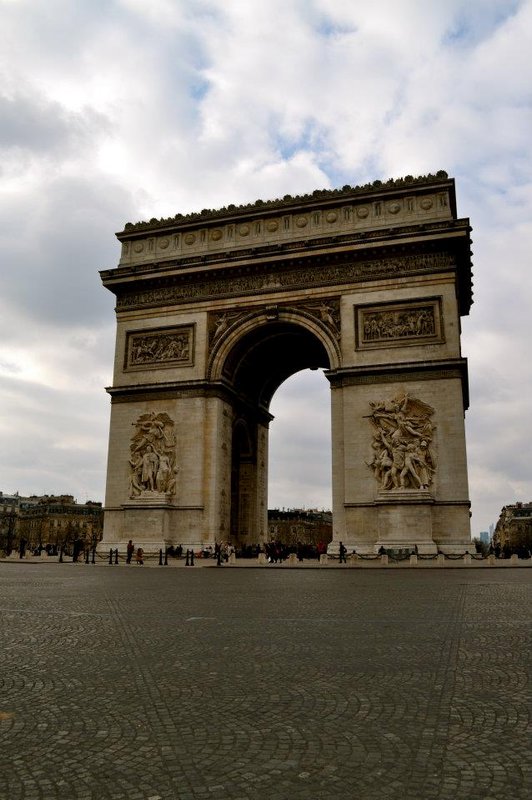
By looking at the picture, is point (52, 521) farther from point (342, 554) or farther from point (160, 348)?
point (342, 554)

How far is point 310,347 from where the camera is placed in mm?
35438

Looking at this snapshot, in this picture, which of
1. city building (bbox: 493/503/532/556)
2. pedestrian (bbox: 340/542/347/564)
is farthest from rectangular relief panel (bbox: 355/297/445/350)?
city building (bbox: 493/503/532/556)

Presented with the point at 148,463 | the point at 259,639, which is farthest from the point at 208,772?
the point at 148,463

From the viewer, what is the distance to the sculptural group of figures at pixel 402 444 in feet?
88.1

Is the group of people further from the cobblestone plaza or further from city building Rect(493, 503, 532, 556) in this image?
city building Rect(493, 503, 532, 556)

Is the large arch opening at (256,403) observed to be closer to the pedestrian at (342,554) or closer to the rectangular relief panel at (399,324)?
the rectangular relief panel at (399,324)

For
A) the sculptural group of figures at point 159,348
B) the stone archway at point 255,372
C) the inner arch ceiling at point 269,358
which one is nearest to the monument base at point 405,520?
the stone archway at point 255,372

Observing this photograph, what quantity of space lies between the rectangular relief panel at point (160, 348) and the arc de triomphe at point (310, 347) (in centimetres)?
6

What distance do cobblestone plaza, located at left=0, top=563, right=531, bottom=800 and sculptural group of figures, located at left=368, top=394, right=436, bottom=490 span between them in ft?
60.1

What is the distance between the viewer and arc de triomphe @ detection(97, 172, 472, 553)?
27359 millimetres

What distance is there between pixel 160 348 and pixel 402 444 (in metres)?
12.5

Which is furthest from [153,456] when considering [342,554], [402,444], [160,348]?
[402,444]

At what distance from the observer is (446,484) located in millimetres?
26812

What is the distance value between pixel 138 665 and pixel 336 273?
26413 millimetres
